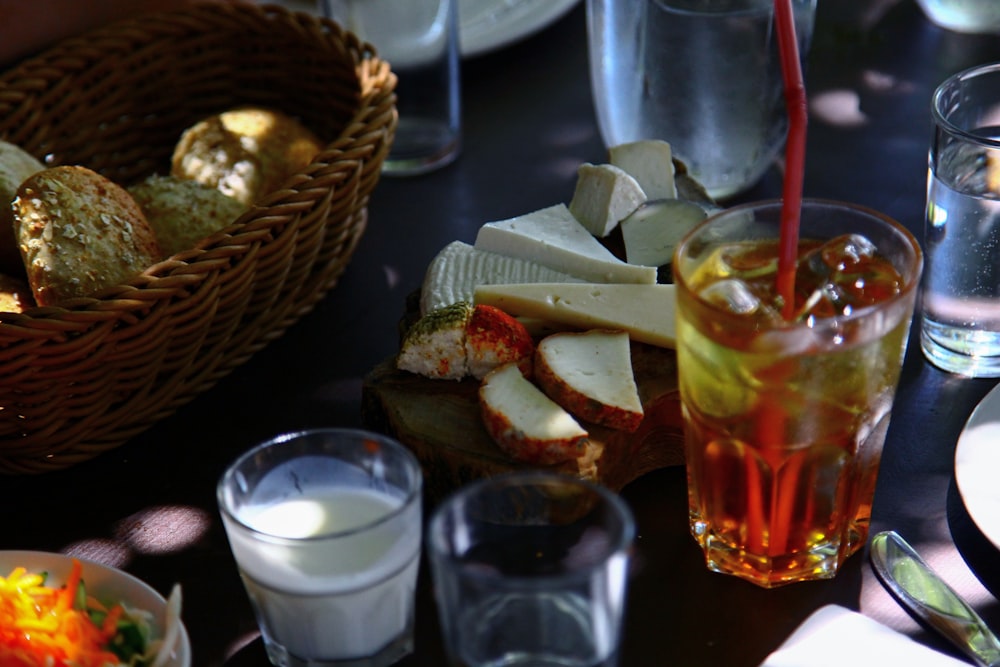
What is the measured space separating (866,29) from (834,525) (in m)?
1.18

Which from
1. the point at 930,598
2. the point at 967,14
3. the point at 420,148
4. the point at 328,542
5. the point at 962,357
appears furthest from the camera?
the point at 967,14

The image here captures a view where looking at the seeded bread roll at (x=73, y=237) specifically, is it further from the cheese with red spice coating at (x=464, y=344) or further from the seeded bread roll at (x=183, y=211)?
the cheese with red spice coating at (x=464, y=344)

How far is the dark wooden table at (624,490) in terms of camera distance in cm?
96

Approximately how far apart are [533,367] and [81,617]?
45cm

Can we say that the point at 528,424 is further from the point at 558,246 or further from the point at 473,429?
the point at 558,246

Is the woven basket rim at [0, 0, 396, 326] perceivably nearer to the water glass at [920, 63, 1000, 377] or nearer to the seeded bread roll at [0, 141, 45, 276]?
the seeded bread roll at [0, 141, 45, 276]

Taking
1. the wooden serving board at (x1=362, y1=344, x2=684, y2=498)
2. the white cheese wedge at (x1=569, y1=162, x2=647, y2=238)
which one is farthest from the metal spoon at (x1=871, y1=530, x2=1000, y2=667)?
the white cheese wedge at (x1=569, y1=162, x2=647, y2=238)

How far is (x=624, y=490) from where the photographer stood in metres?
1.10

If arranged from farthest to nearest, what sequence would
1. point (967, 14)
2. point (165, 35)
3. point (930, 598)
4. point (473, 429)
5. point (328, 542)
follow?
point (967, 14), point (165, 35), point (473, 429), point (930, 598), point (328, 542)

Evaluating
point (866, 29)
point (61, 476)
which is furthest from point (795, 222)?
point (866, 29)

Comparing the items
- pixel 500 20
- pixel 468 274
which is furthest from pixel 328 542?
pixel 500 20

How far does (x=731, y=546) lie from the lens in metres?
0.99

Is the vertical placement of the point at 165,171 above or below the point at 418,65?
below

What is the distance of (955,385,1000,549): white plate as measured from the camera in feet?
3.10
